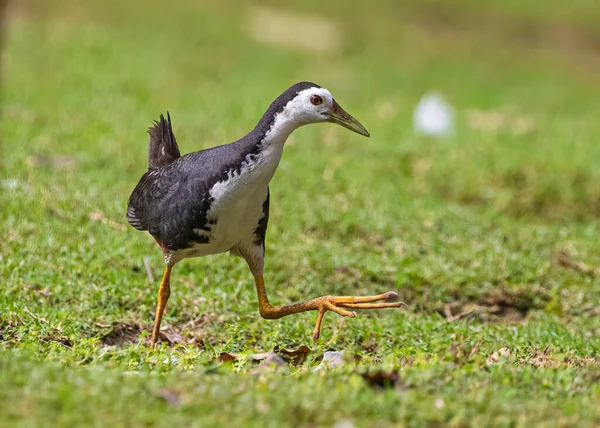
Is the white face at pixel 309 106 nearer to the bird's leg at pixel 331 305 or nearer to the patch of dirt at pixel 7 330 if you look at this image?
the bird's leg at pixel 331 305

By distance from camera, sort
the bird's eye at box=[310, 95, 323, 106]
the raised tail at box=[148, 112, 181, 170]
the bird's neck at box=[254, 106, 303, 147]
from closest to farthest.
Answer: the bird's neck at box=[254, 106, 303, 147]
the bird's eye at box=[310, 95, 323, 106]
the raised tail at box=[148, 112, 181, 170]

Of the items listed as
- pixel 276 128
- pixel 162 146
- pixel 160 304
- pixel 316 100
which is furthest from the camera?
pixel 162 146

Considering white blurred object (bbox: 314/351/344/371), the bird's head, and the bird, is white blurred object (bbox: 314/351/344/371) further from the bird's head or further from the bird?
the bird's head

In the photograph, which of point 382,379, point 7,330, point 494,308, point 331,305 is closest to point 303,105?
point 331,305

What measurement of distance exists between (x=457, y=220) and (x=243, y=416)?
4.56m


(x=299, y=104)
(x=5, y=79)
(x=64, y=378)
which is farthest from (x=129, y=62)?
(x=64, y=378)

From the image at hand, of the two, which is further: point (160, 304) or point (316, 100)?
point (160, 304)

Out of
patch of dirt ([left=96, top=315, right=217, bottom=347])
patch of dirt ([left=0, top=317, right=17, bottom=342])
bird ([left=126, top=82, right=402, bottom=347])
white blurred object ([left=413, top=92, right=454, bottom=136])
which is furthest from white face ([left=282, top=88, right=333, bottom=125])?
white blurred object ([left=413, top=92, right=454, bottom=136])

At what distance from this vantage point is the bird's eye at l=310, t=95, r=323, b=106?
195 inches

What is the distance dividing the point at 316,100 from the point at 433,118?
5.64m

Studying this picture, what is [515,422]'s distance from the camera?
374 cm

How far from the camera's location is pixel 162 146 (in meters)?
5.95

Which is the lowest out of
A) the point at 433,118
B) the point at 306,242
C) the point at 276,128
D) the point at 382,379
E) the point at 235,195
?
the point at 382,379

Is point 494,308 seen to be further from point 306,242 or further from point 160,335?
point 160,335
